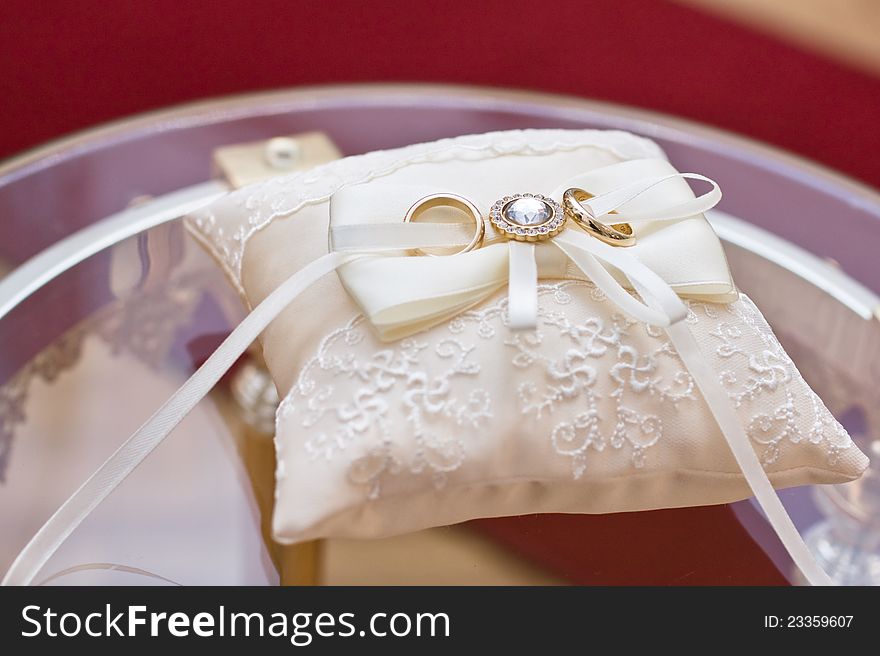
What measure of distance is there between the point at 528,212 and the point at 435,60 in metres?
0.94

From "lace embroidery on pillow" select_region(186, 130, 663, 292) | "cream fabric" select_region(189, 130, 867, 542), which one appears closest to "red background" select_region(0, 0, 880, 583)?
"lace embroidery on pillow" select_region(186, 130, 663, 292)

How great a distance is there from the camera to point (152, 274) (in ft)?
3.43

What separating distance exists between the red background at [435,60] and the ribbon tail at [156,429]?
2.88 feet

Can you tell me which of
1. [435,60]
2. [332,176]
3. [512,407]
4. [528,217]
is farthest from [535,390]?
[435,60]

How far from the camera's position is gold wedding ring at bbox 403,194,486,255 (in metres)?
0.73

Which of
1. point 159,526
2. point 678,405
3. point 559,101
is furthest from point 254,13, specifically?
point 678,405

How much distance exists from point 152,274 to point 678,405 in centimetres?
60

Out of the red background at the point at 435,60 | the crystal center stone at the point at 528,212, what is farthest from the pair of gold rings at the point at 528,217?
the red background at the point at 435,60

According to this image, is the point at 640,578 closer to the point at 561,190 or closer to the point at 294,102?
the point at 561,190

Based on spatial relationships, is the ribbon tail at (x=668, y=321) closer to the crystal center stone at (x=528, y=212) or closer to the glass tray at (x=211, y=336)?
the crystal center stone at (x=528, y=212)

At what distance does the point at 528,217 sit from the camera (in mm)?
728

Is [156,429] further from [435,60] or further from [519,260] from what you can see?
[435,60]

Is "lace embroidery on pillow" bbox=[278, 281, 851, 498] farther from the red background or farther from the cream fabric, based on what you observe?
the red background

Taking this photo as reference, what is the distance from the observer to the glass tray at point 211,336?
82cm
